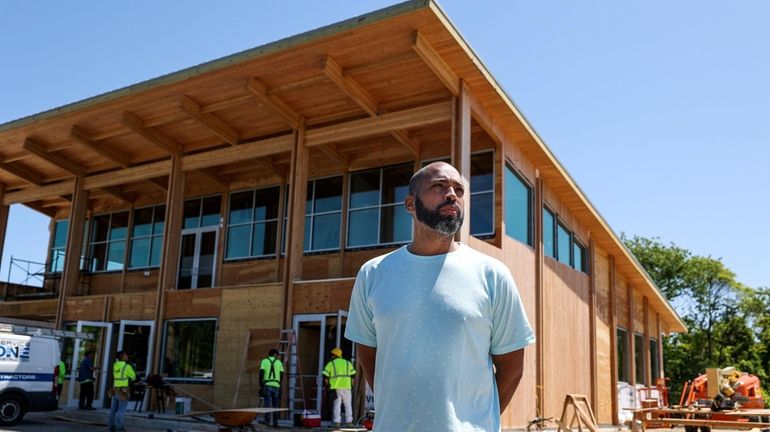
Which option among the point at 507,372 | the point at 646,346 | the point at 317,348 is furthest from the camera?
the point at 646,346

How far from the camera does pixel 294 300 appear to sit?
646 inches

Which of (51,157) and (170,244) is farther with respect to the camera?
(51,157)

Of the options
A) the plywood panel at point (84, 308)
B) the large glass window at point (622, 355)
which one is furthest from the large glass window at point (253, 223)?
the large glass window at point (622, 355)

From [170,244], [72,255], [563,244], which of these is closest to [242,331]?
[170,244]

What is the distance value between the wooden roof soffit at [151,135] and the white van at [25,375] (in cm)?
520

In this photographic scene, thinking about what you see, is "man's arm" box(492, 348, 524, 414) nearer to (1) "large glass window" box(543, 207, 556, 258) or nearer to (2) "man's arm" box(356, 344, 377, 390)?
(2) "man's arm" box(356, 344, 377, 390)

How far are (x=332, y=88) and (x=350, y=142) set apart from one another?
3.06 m

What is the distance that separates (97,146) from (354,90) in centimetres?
813

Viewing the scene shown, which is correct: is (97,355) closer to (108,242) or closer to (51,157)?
(108,242)

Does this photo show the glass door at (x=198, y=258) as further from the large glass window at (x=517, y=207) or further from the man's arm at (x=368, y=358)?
the man's arm at (x=368, y=358)

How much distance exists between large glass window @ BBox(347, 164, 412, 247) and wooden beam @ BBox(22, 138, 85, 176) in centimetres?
829

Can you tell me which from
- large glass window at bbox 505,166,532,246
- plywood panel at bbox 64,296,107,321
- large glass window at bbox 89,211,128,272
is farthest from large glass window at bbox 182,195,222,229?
large glass window at bbox 505,166,532,246

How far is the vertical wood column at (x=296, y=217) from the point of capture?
16484 mm

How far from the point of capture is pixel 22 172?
21328mm
